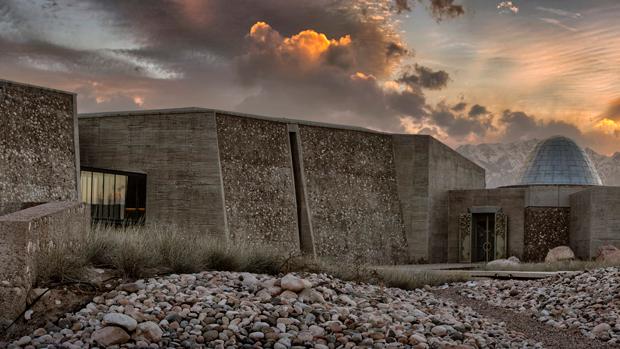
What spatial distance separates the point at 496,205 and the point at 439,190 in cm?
283

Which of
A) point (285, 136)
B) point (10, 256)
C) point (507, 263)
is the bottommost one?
point (507, 263)

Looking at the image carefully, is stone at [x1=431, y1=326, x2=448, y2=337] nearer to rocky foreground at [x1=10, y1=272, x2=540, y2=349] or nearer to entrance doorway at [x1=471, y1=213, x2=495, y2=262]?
rocky foreground at [x1=10, y1=272, x2=540, y2=349]

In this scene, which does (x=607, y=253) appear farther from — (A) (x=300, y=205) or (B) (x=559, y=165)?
(B) (x=559, y=165)

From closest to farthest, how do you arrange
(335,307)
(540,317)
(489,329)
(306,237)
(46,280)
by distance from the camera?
(46,280), (335,307), (489,329), (540,317), (306,237)

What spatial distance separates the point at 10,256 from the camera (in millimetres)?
8828

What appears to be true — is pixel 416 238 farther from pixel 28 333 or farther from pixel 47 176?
pixel 28 333

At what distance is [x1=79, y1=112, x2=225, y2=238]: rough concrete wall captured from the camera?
81.1 feet

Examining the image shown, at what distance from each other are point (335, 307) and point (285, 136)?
705 inches

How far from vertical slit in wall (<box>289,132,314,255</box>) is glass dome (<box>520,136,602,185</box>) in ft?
78.7

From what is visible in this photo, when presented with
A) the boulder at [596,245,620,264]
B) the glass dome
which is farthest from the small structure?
the glass dome

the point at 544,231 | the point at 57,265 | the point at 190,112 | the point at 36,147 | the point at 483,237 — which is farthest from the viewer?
the point at 483,237

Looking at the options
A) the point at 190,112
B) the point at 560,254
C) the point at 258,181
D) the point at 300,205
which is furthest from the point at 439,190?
the point at 190,112

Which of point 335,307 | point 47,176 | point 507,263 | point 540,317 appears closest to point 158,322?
point 335,307

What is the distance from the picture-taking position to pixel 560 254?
29.6 m
